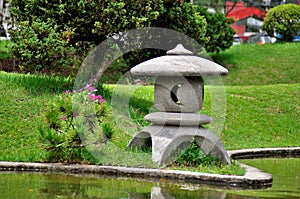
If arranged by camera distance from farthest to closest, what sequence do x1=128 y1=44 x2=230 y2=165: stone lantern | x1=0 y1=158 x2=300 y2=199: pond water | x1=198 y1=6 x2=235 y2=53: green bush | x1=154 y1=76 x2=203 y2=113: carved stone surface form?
1. x1=198 y1=6 x2=235 y2=53: green bush
2. x1=154 y1=76 x2=203 y2=113: carved stone surface
3. x1=128 y1=44 x2=230 y2=165: stone lantern
4. x1=0 y1=158 x2=300 y2=199: pond water

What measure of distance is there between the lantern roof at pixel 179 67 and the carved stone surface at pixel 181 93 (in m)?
0.35

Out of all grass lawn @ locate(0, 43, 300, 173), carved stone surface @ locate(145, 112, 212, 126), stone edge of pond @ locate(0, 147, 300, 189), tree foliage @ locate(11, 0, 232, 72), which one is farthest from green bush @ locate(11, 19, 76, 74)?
carved stone surface @ locate(145, 112, 212, 126)

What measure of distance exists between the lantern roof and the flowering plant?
112 cm

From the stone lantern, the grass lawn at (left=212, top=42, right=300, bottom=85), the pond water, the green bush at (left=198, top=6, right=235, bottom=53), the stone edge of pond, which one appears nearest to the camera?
the pond water

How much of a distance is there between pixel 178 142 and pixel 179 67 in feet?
4.49

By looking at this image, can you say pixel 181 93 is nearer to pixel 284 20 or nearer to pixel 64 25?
pixel 64 25

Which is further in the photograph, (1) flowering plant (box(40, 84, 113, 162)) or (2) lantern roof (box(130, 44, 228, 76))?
(1) flowering plant (box(40, 84, 113, 162))

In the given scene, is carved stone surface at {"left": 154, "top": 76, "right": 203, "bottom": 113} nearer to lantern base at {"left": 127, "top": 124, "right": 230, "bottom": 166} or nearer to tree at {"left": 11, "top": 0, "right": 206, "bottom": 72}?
lantern base at {"left": 127, "top": 124, "right": 230, "bottom": 166}

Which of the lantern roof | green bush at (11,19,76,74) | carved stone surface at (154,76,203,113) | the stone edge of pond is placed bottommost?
the stone edge of pond

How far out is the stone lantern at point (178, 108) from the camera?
11.7m

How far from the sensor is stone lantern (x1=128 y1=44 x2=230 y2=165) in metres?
11.7

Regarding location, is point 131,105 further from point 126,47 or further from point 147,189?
point 147,189

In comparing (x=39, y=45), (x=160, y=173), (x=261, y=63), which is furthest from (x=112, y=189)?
(x=261, y=63)

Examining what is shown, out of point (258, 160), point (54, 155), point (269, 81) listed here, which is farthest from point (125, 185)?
point (269, 81)
